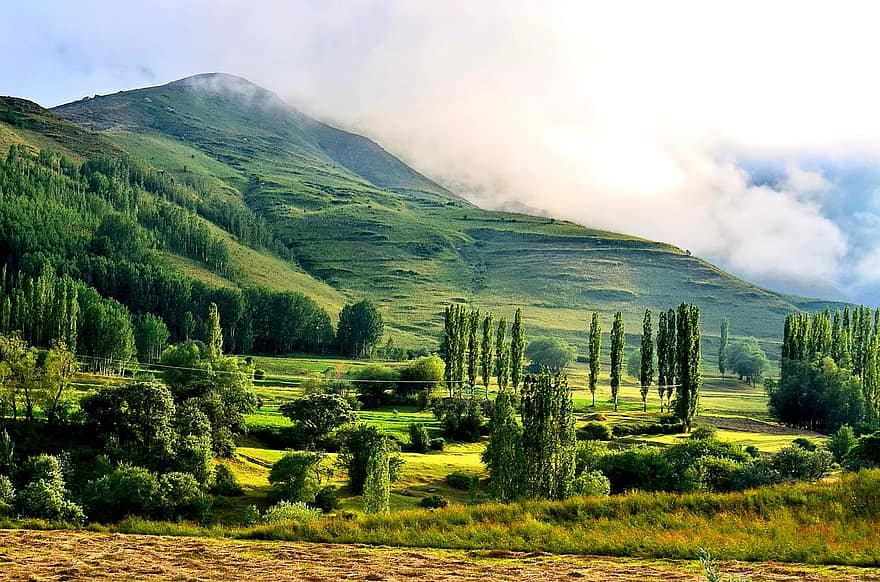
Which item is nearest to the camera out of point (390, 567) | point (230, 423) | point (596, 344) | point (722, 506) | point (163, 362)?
point (390, 567)

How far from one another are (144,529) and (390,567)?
9960mm

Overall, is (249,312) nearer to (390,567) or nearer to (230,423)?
(230,423)

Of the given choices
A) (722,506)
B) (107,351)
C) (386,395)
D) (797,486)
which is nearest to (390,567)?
(722,506)

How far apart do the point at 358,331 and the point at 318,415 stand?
104m

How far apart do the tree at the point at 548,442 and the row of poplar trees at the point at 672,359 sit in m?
44.6

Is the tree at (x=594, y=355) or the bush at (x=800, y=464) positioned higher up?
the tree at (x=594, y=355)

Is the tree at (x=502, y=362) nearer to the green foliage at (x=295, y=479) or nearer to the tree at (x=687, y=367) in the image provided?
the tree at (x=687, y=367)

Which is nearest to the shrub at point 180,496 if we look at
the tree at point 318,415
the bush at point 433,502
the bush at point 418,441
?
the bush at point 433,502

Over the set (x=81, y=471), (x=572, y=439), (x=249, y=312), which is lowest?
(x=81, y=471)

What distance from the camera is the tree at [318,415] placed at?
79312 mm

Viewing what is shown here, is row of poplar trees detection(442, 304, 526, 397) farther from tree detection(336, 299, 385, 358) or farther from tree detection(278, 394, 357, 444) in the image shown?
tree detection(336, 299, 385, 358)

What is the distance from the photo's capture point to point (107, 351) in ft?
395

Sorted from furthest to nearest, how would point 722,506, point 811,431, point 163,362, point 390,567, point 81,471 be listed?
point 163,362
point 811,431
point 81,471
point 722,506
point 390,567

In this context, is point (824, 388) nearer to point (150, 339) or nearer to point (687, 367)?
point (687, 367)
